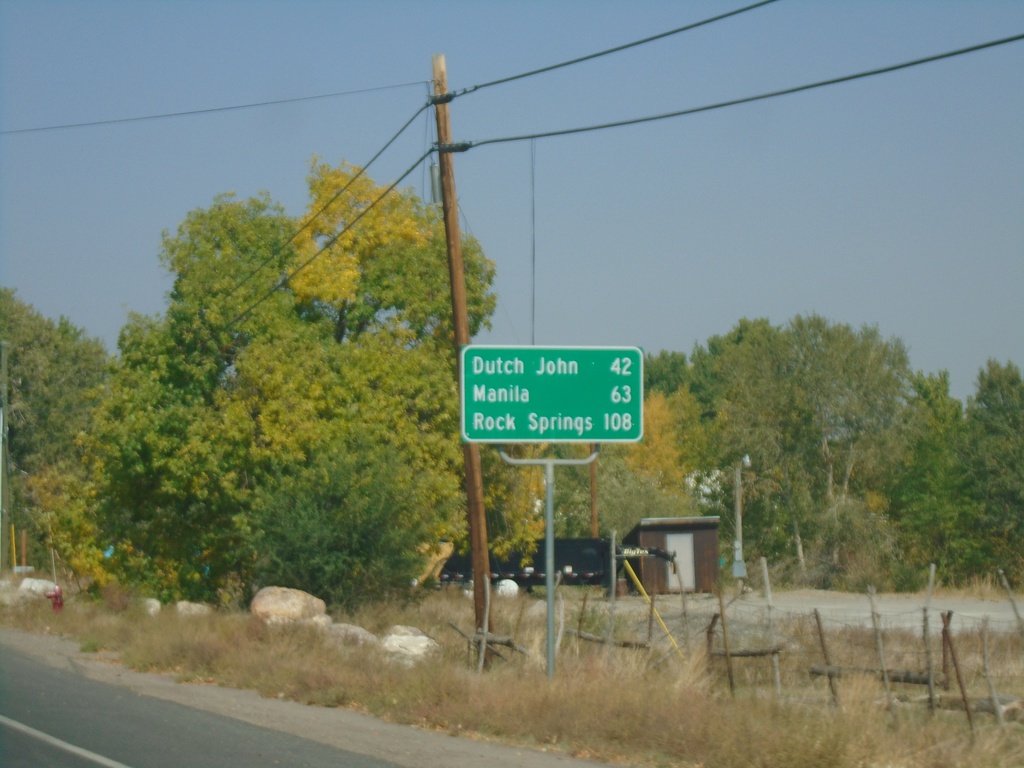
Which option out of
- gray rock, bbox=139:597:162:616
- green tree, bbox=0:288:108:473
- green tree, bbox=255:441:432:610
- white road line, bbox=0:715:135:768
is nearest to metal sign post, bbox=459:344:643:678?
white road line, bbox=0:715:135:768

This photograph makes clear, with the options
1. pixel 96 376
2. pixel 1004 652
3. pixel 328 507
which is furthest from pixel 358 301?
pixel 96 376

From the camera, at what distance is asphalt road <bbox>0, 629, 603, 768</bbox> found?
10.3m

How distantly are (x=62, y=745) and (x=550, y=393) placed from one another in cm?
591

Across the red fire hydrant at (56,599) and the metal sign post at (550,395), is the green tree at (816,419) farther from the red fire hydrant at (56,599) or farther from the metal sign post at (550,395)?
the metal sign post at (550,395)

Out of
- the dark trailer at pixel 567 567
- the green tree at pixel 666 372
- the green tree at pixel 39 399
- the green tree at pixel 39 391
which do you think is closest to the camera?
the dark trailer at pixel 567 567

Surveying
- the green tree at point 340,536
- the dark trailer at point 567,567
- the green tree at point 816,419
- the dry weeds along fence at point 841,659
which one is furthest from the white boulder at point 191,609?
the green tree at point 816,419

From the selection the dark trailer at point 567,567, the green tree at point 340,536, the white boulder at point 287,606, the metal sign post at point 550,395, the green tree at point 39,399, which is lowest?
the dark trailer at point 567,567

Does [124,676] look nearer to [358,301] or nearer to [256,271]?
[256,271]

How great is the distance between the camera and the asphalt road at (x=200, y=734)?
1030 cm

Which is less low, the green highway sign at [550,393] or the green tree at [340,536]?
the green highway sign at [550,393]

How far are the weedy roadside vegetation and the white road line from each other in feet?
11.8

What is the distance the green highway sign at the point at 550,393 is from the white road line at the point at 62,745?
4652 mm

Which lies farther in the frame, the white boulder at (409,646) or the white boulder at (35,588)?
the white boulder at (35,588)

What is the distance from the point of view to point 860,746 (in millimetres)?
9719
